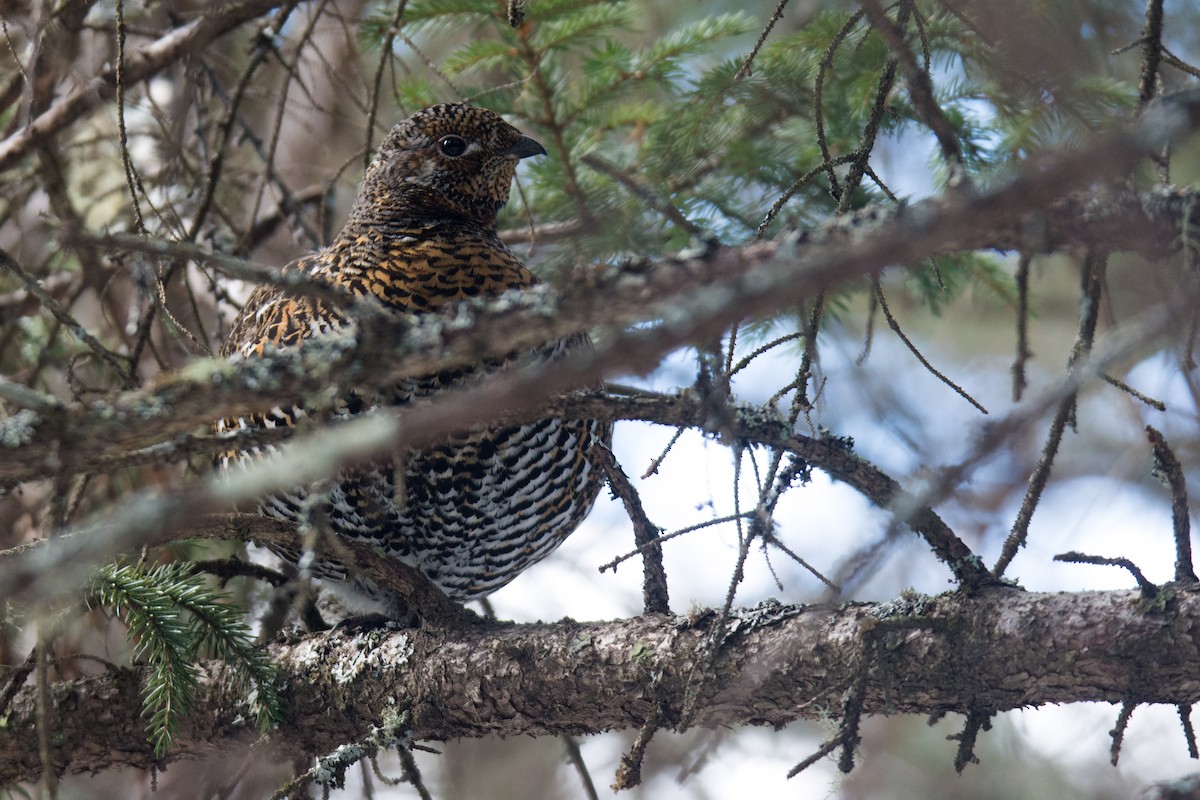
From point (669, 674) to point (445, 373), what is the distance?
0.93 metres

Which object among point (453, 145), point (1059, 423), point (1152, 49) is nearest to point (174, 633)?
point (453, 145)

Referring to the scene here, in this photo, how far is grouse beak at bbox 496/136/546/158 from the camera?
3545mm

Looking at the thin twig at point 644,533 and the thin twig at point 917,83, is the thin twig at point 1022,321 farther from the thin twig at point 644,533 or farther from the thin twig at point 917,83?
the thin twig at point 644,533

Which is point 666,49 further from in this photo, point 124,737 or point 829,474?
point 124,737

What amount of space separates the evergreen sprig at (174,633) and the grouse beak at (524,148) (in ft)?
5.40

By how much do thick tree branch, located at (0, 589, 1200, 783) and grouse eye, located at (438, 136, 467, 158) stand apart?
158 centimetres

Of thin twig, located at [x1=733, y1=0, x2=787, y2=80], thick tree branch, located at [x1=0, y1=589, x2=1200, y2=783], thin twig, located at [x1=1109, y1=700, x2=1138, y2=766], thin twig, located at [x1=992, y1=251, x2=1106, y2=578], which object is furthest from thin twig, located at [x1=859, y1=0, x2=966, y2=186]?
thin twig, located at [x1=1109, y1=700, x2=1138, y2=766]

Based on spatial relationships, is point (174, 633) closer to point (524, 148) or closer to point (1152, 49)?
point (524, 148)

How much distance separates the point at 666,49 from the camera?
353 centimetres

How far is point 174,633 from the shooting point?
2.57 m

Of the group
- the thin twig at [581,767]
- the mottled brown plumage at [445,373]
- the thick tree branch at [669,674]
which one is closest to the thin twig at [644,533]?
the thick tree branch at [669,674]

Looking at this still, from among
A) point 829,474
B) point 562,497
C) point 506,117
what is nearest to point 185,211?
point 506,117

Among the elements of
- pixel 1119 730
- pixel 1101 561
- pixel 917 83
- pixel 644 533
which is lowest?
pixel 1119 730

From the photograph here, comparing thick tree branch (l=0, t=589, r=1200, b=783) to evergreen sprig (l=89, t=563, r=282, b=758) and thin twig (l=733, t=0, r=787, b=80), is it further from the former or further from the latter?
thin twig (l=733, t=0, r=787, b=80)
